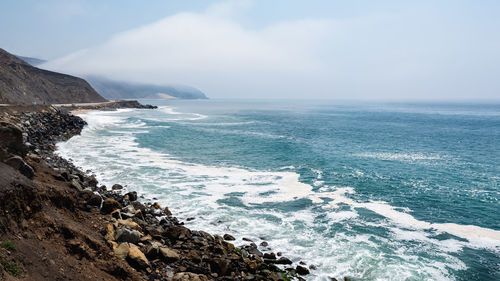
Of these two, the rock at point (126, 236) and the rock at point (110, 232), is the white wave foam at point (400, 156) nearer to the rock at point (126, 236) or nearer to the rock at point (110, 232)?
the rock at point (126, 236)

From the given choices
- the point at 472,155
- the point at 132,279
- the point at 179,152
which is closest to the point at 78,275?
the point at 132,279

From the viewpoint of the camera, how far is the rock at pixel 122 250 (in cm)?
960

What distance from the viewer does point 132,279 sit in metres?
8.75

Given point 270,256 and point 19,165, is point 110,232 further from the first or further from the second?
point 270,256

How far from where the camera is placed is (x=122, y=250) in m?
9.80

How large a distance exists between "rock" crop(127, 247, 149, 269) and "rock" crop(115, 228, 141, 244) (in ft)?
3.29

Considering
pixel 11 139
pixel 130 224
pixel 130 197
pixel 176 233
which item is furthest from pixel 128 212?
pixel 11 139

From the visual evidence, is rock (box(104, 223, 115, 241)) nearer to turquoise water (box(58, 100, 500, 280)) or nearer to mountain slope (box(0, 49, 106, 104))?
turquoise water (box(58, 100, 500, 280))

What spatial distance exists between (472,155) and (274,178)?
28184 millimetres

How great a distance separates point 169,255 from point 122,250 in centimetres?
158

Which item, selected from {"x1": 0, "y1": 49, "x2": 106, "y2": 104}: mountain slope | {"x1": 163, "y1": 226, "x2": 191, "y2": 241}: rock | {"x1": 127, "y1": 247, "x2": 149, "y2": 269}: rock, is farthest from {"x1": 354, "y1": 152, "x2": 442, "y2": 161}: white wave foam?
{"x1": 0, "y1": 49, "x2": 106, "y2": 104}: mountain slope

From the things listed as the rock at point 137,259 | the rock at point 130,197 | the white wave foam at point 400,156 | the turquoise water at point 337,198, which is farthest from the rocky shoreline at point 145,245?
the white wave foam at point 400,156

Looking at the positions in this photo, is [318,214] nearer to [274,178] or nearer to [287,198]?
[287,198]

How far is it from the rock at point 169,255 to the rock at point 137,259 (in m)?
0.77
